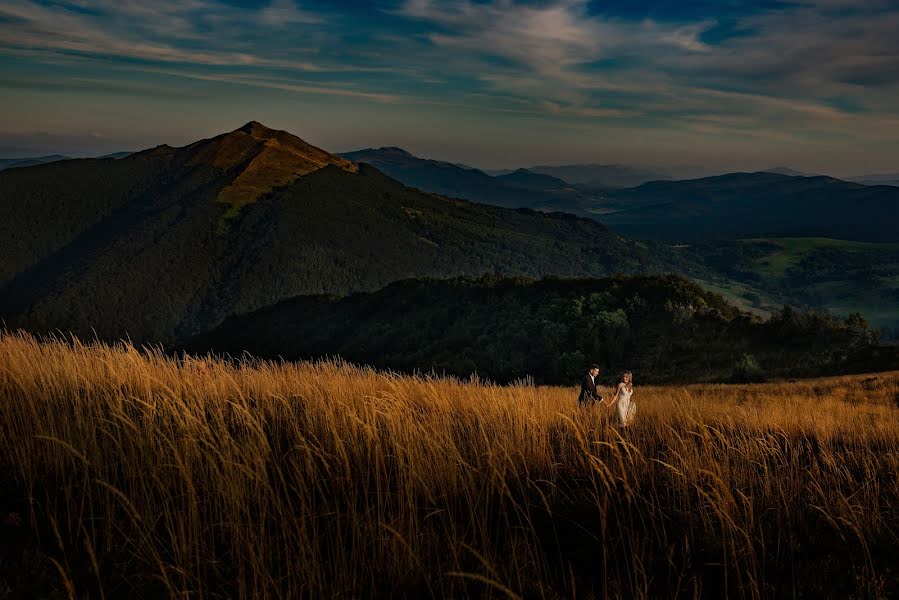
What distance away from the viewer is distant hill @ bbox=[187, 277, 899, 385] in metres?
30.8

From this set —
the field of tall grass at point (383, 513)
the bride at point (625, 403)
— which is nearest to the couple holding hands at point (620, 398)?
the bride at point (625, 403)

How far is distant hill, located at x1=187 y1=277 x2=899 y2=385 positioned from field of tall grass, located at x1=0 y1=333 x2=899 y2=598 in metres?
22.7

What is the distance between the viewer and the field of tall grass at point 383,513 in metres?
2.51

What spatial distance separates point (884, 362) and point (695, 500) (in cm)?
2936

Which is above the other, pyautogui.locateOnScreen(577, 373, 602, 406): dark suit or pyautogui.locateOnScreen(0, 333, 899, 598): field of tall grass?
pyautogui.locateOnScreen(0, 333, 899, 598): field of tall grass

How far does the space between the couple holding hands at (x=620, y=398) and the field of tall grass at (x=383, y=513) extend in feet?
9.74

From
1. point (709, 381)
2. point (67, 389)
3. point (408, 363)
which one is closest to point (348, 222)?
point (408, 363)

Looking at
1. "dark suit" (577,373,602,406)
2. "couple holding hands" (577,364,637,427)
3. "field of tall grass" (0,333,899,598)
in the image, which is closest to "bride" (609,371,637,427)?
"couple holding hands" (577,364,637,427)

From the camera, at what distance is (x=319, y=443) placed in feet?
12.0

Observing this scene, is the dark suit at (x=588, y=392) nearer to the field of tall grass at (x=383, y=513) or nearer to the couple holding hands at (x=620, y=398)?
the couple holding hands at (x=620, y=398)

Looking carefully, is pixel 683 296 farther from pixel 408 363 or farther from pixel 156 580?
pixel 156 580

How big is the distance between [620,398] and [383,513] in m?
6.06

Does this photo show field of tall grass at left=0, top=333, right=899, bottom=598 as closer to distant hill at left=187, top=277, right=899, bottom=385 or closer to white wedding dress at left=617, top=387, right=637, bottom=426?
white wedding dress at left=617, top=387, right=637, bottom=426

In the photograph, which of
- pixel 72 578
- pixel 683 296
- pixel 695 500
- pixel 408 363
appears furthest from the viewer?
pixel 408 363
